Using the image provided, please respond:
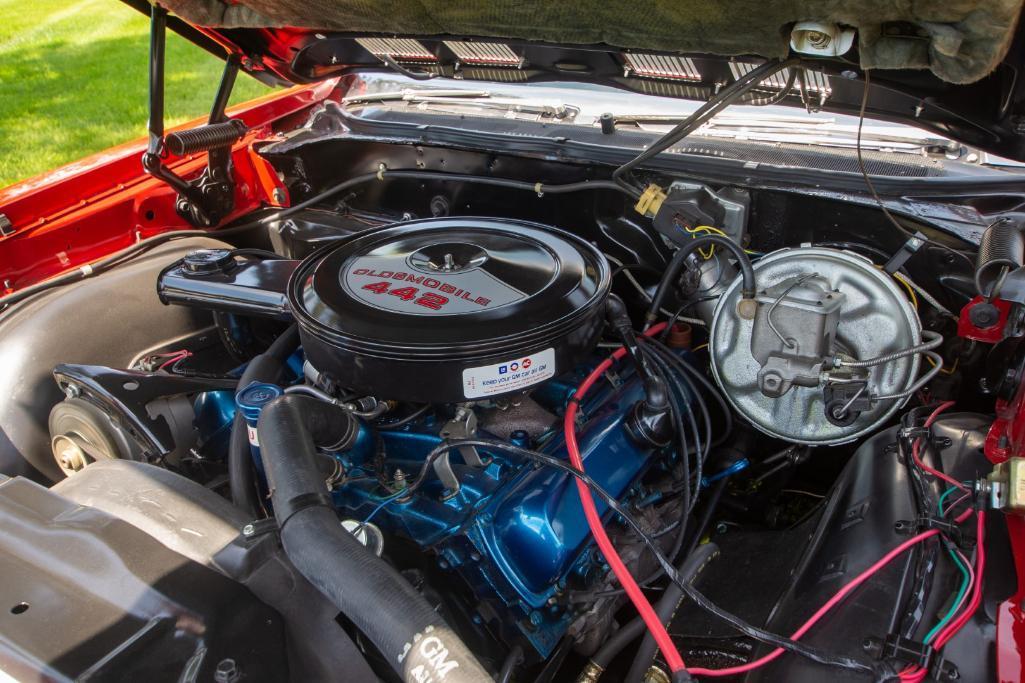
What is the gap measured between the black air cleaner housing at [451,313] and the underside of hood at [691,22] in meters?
0.39

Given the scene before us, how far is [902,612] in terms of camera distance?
3.17ft

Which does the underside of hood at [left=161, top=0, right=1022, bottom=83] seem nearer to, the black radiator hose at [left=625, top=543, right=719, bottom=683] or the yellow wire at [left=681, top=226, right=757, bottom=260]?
the yellow wire at [left=681, top=226, right=757, bottom=260]

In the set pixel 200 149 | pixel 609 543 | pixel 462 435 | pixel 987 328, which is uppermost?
pixel 200 149

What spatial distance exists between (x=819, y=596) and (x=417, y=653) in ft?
2.05

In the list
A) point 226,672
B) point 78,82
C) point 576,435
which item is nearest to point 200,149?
point 576,435

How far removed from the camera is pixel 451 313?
120 cm

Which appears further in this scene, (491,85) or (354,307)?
(491,85)

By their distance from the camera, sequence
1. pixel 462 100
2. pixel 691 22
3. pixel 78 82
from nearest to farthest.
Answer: pixel 691 22 < pixel 462 100 < pixel 78 82

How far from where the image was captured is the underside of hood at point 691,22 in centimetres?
94

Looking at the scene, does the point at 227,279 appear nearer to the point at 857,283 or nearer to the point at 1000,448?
the point at 857,283

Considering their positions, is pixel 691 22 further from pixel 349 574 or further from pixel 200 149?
pixel 200 149

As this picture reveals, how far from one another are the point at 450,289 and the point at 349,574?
55cm

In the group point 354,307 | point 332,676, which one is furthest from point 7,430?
point 332,676

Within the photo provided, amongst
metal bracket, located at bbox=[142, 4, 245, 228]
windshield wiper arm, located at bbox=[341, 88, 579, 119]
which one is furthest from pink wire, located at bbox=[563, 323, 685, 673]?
metal bracket, located at bbox=[142, 4, 245, 228]
